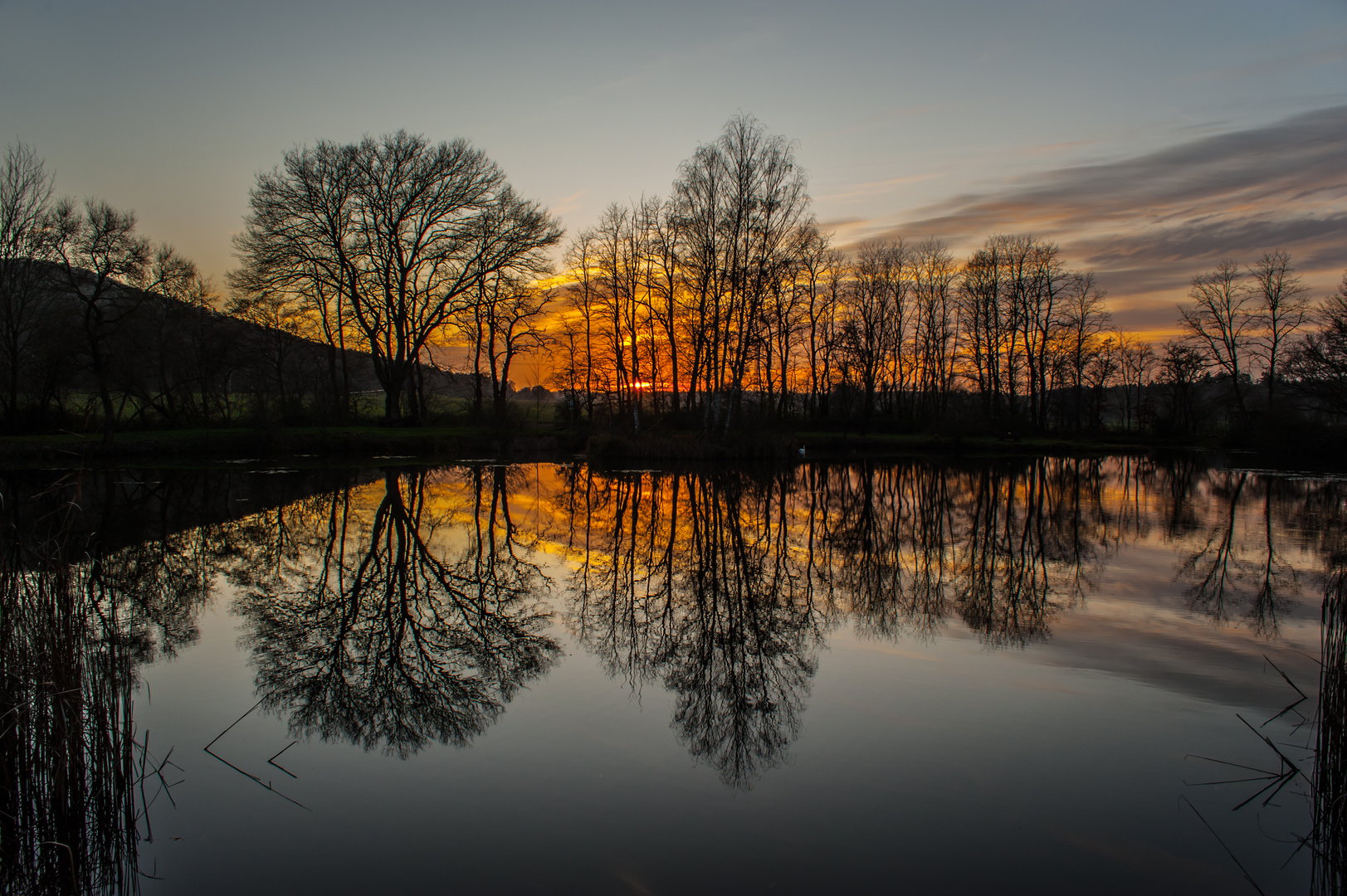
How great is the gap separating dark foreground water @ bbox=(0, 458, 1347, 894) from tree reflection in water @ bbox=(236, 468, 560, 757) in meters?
0.04

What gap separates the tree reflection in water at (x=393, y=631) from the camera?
4355mm

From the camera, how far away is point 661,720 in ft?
14.2

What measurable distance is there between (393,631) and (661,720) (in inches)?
109

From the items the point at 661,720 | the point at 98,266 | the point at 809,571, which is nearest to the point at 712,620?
the point at 661,720

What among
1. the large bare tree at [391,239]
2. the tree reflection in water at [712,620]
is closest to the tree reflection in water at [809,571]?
the tree reflection in water at [712,620]

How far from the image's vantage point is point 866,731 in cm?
416

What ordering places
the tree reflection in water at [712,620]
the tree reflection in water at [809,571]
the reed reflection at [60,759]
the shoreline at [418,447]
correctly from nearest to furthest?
1. the reed reflection at [60,759]
2. the tree reflection in water at [712,620]
3. the tree reflection in water at [809,571]
4. the shoreline at [418,447]

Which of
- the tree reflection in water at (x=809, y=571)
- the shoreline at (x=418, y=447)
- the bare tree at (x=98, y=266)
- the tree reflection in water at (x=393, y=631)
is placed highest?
the bare tree at (x=98, y=266)

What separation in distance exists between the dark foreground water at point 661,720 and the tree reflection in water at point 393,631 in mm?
40

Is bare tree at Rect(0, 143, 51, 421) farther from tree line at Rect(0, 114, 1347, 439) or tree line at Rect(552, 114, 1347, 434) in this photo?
tree line at Rect(552, 114, 1347, 434)

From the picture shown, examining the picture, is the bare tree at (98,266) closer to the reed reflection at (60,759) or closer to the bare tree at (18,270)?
the bare tree at (18,270)

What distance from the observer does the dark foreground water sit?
293 centimetres

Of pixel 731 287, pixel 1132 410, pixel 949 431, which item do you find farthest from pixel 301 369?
pixel 1132 410

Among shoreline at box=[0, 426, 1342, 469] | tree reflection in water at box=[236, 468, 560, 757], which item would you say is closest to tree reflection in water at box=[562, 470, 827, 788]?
tree reflection in water at box=[236, 468, 560, 757]
